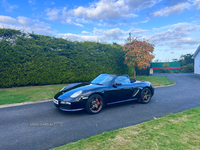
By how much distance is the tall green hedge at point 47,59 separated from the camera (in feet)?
29.5

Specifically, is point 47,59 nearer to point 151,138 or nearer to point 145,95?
point 145,95

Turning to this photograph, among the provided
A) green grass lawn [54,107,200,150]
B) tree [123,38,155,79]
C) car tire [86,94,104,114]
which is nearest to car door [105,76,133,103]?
car tire [86,94,104,114]

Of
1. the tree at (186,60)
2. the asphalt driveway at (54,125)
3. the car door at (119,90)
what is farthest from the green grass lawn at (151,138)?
the tree at (186,60)

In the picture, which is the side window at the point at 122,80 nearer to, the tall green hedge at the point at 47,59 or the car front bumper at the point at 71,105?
the car front bumper at the point at 71,105

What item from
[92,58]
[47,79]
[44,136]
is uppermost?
[92,58]

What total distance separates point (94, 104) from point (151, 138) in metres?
2.27

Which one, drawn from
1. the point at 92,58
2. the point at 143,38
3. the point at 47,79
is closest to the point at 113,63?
the point at 92,58

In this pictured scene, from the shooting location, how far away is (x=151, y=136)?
278 centimetres

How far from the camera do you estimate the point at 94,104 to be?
4.58m

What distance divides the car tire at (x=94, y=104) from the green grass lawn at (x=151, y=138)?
1566mm

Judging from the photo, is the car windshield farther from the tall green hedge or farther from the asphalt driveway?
the tall green hedge

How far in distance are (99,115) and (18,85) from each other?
299 inches

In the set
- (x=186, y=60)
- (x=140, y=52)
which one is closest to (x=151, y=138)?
(x=140, y=52)

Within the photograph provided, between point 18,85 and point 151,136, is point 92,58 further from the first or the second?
point 151,136
